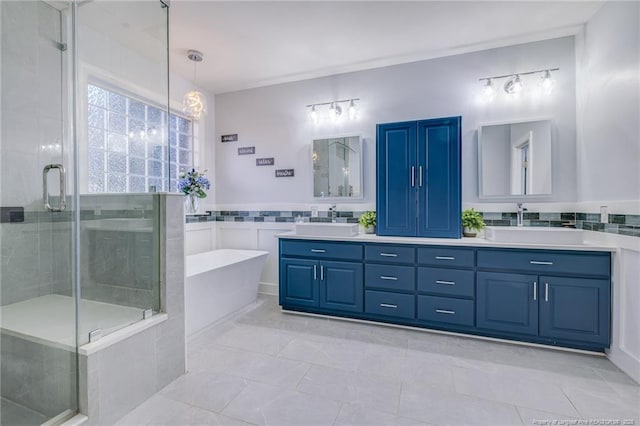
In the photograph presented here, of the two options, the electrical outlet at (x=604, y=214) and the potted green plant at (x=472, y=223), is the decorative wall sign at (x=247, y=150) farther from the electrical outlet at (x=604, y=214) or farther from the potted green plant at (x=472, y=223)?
the electrical outlet at (x=604, y=214)

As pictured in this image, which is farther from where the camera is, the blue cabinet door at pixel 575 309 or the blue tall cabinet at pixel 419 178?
the blue tall cabinet at pixel 419 178

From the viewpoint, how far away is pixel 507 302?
8.26 ft

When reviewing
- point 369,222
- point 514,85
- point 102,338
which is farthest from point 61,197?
point 514,85

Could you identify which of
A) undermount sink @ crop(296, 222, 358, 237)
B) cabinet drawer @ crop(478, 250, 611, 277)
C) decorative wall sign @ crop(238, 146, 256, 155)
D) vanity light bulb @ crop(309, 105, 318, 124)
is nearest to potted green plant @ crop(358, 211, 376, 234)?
undermount sink @ crop(296, 222, 358, 237)

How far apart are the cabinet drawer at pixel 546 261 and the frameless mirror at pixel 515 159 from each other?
764mm

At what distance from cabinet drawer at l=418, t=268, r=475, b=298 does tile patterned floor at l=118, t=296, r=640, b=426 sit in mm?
427

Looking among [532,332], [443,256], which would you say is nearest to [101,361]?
[443,256]

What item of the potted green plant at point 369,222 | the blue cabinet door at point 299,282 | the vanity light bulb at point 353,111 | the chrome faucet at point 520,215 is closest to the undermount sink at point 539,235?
the chrome faucet at point 520,215

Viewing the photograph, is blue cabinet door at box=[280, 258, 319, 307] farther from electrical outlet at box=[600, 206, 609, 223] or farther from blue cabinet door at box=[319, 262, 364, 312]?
electrical outlet at box=[600, 206, 609, 223]

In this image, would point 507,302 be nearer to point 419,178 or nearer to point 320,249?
point 419,178

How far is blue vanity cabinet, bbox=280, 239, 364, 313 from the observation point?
2996 mm

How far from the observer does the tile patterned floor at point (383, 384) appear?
5.47 ft

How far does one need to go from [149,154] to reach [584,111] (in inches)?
151

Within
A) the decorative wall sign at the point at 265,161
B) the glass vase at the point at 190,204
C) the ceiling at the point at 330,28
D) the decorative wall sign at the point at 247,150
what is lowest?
the glass vase at the point at 190,204
